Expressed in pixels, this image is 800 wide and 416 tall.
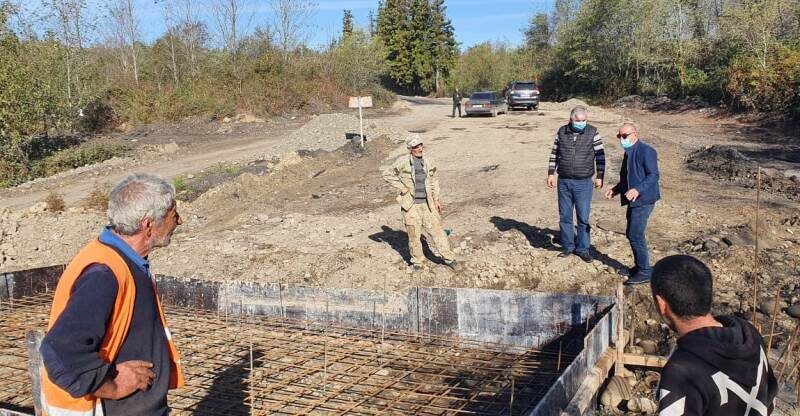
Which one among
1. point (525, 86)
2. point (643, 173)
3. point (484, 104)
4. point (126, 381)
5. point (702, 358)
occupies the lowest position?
point (126, 381)

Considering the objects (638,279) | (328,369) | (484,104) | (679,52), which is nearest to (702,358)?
(328,369)

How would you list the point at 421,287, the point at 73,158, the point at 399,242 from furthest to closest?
1. the point at 73,158
2. the point at 399,242
3. the point at 421,287

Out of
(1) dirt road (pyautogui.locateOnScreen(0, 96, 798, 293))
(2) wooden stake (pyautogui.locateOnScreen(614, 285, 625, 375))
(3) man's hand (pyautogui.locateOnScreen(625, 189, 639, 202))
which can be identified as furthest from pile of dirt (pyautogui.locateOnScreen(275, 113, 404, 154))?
(2) wooden stake (pyautogui.locateOnScreen(614, 285, 625, 375))

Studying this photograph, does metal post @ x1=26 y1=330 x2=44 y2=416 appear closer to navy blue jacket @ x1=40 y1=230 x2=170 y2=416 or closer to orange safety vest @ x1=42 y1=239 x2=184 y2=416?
orange safety vest @ x1=42 y1=239 x2=184 y2=416

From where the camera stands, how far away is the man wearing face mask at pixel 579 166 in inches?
273

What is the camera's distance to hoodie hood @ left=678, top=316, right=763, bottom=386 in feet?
6.59

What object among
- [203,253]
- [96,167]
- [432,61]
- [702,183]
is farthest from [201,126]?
[432,61]

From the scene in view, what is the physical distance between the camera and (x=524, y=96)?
2914 cm

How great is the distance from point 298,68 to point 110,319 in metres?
33.7

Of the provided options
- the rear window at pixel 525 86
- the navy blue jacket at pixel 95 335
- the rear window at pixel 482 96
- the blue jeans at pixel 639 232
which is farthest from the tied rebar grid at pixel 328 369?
Answer: the rear window at pixel 525 86

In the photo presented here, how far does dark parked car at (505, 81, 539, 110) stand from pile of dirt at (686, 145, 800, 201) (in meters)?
15.0

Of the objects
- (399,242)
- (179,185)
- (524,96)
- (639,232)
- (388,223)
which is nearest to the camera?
(639,232)

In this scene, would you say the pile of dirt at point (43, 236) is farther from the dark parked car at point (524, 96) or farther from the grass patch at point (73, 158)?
the dark parked car at point (524, 96)

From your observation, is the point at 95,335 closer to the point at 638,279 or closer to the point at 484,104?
the point at 638,279
